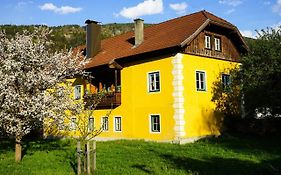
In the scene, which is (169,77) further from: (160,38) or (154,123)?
(160,38)

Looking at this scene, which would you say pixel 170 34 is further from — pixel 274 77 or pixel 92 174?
pixel 92 174

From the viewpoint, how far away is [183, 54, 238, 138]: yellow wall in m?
22.3

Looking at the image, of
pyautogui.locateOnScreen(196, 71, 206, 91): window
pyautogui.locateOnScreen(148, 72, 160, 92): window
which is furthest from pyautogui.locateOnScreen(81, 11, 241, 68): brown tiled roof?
pyautogui.locateOnScreen(196, 71, 206, 91): window

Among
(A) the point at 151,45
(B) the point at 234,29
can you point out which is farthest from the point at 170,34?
(B) the point at 234,29

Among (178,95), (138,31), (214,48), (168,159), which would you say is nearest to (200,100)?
(178,95)

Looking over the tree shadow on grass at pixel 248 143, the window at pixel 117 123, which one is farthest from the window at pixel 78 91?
the tree shadow on grass at pixel 248 143

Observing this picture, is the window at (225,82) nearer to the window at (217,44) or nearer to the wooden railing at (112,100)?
the window at (217,44)

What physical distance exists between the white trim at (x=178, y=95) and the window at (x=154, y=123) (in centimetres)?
154

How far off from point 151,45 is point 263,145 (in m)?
9.11

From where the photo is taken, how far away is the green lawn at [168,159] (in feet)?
44.3

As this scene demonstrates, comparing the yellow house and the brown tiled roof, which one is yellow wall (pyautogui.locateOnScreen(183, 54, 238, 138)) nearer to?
the yellow house

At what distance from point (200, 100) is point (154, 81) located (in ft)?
10.3

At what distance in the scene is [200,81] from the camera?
2356 cm

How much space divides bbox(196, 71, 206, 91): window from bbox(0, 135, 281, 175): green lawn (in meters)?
3.56
